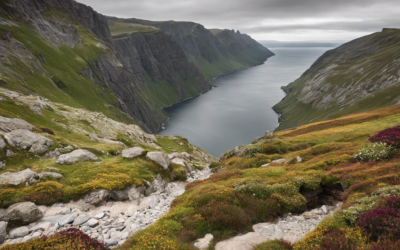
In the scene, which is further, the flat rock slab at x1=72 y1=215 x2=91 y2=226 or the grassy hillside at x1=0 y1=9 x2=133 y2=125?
the grassy hillside at x1=0 y1=9 x2=133 y2=125

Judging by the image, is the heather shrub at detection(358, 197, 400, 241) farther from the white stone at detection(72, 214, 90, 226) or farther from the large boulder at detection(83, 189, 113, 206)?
the large boulder at detection(83, 189, 113, 206)

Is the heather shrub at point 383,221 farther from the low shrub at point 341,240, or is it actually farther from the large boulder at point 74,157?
the large boulder at point 74,157

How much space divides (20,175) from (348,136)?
43425 millimetres

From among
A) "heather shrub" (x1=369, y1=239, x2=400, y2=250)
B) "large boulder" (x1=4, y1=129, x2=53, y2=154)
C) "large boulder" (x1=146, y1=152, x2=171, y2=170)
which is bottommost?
"large boulder" (x1=146, y1=152, x2=171, y2=170)

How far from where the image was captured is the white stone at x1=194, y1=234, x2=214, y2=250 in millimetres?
13139

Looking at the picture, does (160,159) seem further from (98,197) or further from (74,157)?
(98,197)

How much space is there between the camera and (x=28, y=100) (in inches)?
2014

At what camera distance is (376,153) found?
2062 cm

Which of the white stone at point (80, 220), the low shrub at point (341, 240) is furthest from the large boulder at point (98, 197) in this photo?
the low shrub at point (341, 240)

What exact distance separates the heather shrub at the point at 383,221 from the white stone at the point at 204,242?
8.50 m

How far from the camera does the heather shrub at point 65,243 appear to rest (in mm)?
10859

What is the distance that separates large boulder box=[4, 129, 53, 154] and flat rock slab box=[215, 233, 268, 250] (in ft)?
84.6

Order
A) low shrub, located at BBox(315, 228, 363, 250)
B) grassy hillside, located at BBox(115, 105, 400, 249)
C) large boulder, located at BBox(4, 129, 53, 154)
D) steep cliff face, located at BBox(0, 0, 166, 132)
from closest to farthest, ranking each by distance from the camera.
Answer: low shrub, located at BBox(315, 228, 363, 250)
grassy hillside, located at BBox(115, 105, 400, 249)
large boulder, located at BBox(4, 129, 53, 154)
steep cliff face, located at BBox(0, 0, 166, 132)

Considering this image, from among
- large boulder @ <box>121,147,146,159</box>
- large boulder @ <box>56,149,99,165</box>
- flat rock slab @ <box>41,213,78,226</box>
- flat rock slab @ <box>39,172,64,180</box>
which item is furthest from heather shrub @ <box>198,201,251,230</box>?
large boulder @ <box>56,149,99,165</box>
